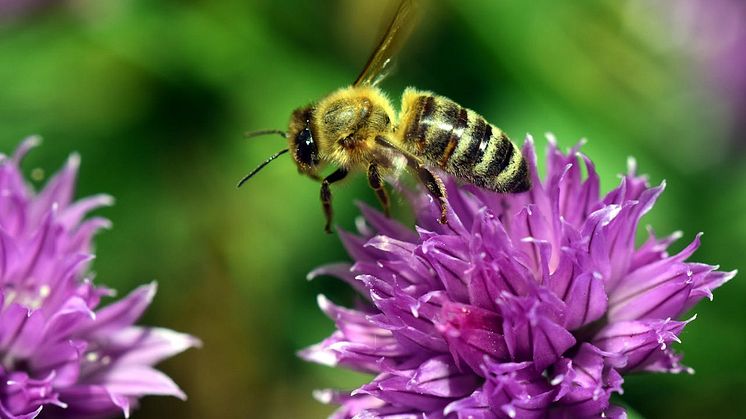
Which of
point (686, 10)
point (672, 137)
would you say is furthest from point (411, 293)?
point (686, 10)

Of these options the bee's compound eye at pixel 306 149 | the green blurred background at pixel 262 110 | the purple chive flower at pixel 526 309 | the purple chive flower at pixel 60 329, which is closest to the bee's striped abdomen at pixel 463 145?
the purple chive flower at pixel 526 309

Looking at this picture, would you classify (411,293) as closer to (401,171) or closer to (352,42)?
(401,171)

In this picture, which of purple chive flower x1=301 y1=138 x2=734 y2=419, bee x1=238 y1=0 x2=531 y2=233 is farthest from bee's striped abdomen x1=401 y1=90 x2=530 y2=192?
purple chive flower x1=301 y1=138 x2=734 y2=419

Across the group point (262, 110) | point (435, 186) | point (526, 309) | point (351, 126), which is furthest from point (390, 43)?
point (262, 110)

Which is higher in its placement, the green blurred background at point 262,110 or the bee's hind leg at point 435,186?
the bee's hind leg at point 435,186

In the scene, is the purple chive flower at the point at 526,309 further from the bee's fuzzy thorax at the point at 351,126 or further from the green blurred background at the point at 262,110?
the green blurred background at the point at 262,110

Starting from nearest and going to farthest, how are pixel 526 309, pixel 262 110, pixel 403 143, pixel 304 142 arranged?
pixel 526 309 → pixel 403 143 → pixel 304 142 → pixel 262 110

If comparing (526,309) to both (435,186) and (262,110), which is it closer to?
(435,186)
